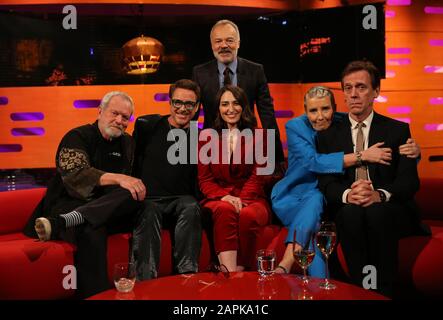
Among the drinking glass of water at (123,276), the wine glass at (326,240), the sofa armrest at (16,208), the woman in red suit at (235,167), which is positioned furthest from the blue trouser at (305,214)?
the sofa armrest at (16,208)

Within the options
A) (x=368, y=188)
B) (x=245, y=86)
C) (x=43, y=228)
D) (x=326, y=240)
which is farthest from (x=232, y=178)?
(x=326, y=240)

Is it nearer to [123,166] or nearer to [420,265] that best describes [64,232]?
[123,166]

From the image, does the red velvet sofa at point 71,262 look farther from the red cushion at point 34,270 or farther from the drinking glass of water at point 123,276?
the drinking glass of water at point 123,276

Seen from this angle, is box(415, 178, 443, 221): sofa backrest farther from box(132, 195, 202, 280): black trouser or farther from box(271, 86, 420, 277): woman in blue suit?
box(132, 195, 202, 280): black trouser

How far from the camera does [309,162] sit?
3340mm

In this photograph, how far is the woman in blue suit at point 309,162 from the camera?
3186 mm

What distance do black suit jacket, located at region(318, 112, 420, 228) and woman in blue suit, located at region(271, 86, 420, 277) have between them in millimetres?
54


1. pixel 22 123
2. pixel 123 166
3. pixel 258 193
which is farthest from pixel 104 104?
pixel 22 123

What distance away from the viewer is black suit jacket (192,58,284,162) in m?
4.04

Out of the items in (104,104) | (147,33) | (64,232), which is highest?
(147,33)

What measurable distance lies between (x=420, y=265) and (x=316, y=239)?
1.13 m

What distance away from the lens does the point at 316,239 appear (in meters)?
2.25

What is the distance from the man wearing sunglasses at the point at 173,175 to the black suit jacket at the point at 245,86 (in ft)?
1.26

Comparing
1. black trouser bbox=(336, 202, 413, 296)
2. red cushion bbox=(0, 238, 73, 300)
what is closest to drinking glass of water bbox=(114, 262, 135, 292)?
red cushion bbox=(0, 238, 73, 300)
